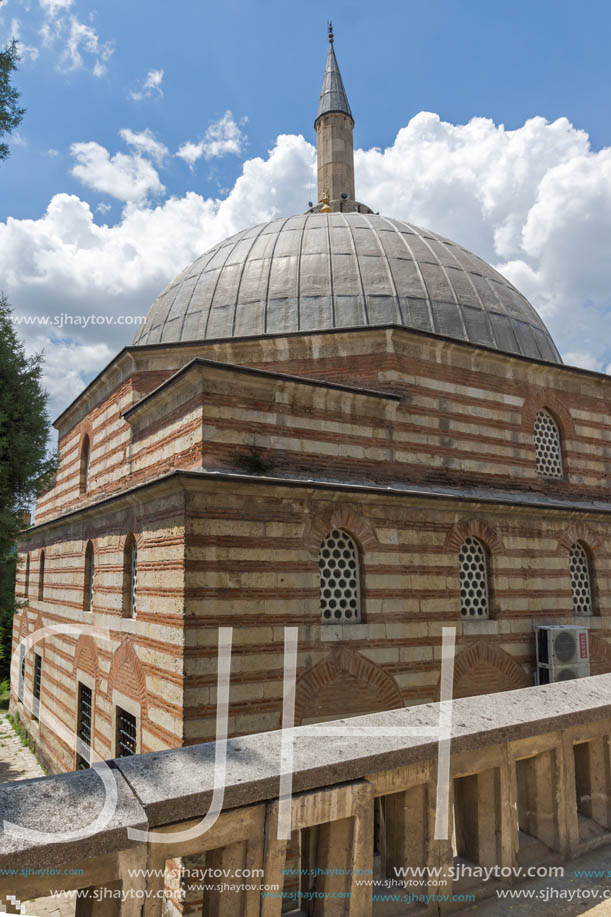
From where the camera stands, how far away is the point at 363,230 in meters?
13.4

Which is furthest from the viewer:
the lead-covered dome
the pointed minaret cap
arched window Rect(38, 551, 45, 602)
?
the pointed minaret cap

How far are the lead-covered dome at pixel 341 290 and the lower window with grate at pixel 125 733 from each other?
694 cm

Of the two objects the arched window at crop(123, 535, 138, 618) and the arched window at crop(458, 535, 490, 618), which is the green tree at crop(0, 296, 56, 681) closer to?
the arched window at crop(123, 535, 138, 618)

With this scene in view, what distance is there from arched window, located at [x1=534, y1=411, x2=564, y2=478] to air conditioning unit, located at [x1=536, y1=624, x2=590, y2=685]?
2.77 metres

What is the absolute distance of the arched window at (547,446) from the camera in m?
10.9

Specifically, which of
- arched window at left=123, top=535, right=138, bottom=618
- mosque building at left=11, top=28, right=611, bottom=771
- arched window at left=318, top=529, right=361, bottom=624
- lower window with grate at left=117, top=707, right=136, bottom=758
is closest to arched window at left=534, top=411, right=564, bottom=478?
mosque building at left=11, top=28, right=611, bottom=771

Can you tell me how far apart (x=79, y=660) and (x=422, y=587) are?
660cm

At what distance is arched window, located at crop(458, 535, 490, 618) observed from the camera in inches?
365

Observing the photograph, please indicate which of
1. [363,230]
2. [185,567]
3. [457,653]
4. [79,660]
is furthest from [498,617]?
[363,230]

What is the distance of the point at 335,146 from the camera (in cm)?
1900

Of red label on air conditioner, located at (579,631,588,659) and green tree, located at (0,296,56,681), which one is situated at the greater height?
green tree, located at (0,296,56,681)

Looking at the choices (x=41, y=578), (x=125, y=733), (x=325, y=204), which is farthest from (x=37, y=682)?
(x=325, y=204)

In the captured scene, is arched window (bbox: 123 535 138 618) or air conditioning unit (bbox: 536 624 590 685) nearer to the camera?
arched window (bbox: 123 535 138 618)

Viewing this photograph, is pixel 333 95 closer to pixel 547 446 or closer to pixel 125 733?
pixel 547 446
